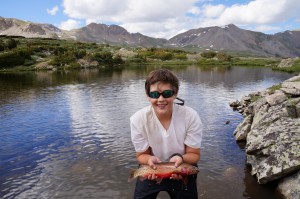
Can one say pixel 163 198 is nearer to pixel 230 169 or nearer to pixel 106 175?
pixel 106 175

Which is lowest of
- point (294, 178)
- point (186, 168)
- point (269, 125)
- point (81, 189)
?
point (81, 189)

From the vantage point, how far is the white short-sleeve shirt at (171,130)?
→ 6.49 metres

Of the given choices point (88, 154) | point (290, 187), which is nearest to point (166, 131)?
point (290, 187)

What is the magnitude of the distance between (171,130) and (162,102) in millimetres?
623

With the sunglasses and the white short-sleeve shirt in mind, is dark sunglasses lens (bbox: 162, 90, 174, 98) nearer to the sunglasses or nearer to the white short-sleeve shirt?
the sunglasses

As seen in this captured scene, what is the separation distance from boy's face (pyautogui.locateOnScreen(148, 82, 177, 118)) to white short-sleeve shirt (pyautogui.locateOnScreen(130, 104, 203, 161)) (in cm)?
13

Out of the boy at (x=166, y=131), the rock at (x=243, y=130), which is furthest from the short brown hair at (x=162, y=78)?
the rock at (x=243, y=130)

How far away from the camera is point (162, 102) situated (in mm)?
6426

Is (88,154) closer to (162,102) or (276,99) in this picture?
(276,99)

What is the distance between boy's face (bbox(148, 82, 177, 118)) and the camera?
641 cm

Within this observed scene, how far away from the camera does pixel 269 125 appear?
663 inches

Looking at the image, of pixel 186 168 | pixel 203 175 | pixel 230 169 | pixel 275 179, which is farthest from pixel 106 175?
pixel 186 168

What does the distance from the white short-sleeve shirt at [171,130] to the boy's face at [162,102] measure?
0.13 metres

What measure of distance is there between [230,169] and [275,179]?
3049 mm
